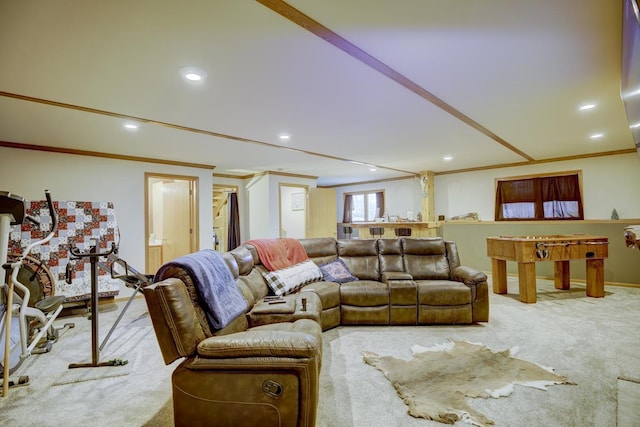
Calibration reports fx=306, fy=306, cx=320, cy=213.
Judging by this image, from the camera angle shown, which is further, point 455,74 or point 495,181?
point 495,181

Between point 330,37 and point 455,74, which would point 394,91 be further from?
point 330,37

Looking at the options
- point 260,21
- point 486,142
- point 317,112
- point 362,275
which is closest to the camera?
point 260,21

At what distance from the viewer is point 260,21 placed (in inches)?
69.1

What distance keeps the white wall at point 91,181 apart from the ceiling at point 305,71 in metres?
0.24

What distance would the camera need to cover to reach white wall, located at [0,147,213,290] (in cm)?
422

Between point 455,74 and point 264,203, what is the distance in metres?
5.30

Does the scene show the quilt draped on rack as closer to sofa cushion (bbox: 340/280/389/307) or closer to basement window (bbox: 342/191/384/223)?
sofa cushion (bbox: 340/280/389/307)

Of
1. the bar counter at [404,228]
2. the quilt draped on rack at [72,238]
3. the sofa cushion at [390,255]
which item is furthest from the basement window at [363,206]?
the quilt draped on rack at [72,238]

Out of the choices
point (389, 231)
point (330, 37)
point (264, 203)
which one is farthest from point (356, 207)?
point (330, 37)

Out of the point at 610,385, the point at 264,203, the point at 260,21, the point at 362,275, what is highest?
the point at 260,21

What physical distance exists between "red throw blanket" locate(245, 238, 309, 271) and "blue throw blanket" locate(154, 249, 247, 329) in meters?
1.10

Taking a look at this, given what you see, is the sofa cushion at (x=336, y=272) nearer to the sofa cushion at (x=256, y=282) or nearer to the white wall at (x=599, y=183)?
the sofa cushion at (x=256, y=282)

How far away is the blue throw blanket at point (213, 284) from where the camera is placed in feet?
6.14

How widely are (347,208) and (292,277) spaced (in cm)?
685
